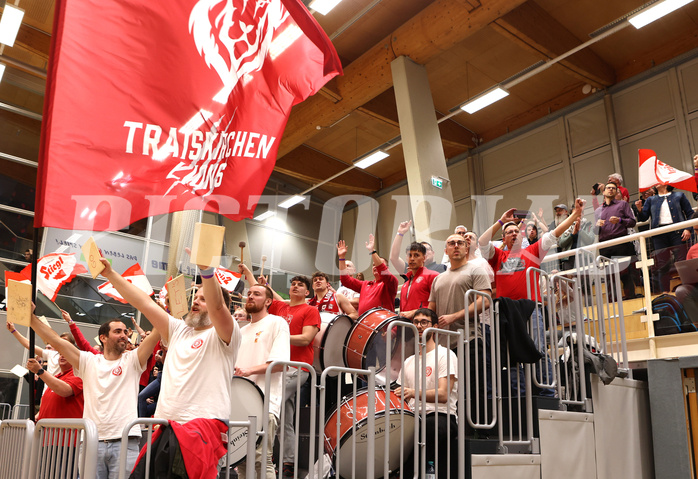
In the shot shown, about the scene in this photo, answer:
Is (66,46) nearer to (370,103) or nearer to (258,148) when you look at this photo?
(258,148)

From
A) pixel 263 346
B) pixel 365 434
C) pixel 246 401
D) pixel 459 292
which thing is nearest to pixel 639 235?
pixel 459 292

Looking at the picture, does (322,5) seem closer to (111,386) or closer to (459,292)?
(459,292)

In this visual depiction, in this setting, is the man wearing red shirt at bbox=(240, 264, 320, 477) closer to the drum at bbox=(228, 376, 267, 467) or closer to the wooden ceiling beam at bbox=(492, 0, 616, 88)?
the drum at bbox=(228, 376, 267, 467)

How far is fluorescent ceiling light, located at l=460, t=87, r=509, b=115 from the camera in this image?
42.4 feet

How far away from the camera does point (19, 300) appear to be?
3781 mm

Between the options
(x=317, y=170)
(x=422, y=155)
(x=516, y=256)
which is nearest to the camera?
(x=516, y=256)

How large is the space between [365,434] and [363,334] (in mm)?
1301

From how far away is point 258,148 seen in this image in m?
4.39

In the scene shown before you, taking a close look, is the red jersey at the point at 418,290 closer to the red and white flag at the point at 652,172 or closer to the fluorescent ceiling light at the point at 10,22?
the red and white flag at the point at 652,172

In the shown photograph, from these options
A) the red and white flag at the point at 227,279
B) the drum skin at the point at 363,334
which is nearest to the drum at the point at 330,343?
the drum skin at the point at 363,334

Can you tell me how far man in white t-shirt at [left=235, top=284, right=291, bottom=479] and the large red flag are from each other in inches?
46.7

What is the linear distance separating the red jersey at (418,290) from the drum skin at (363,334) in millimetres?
744

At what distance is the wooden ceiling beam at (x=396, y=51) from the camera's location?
35.4 feet

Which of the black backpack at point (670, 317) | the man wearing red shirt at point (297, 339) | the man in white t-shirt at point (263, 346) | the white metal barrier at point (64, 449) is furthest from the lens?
the black backpack at point (670, 317)
